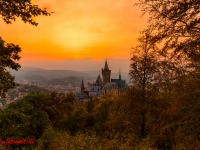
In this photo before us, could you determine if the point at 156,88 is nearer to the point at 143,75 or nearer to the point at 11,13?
the point at 143,75

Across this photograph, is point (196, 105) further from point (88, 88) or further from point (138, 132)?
point (88, 88)

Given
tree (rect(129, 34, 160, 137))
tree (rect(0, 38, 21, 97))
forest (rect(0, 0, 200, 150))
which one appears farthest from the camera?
tree (rect(129, 34, 160, 137))

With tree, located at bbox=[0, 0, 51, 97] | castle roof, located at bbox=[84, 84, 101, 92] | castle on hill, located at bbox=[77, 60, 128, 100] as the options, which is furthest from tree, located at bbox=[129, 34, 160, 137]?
castle roof, located at bbox=[84, 84, 101, 92]

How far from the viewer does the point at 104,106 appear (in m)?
26.5

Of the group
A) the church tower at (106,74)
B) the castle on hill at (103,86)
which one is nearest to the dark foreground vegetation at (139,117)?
the castle on hill at (103,86)

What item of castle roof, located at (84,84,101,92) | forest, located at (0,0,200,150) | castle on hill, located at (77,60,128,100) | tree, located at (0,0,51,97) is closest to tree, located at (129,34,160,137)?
forest, located at (0,0,200,150)

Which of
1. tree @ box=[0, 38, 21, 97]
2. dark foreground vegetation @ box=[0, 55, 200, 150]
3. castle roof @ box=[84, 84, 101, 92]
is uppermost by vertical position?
tree @ box=[0, 38, 21, 97]

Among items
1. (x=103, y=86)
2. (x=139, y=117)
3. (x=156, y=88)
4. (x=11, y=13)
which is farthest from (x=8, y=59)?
(x=103, y=86)

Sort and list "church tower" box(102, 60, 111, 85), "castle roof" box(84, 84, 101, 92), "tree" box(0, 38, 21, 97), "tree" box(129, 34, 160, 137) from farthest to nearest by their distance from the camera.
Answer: "church tower" box(102, 60, 111, 85)
"castle roof" box(84, 84, 101, 92)
"tree" box(129, 34, 160, 137)
"tree" box(0, 38, 21, 97)

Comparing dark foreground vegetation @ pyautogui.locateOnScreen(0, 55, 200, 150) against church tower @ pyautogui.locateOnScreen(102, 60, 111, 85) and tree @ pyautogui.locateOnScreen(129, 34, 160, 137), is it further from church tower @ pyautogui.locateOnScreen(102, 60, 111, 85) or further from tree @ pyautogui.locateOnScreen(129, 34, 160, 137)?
church tower @ pyautogui.locateOnScreen(102, 60, 111, 85)

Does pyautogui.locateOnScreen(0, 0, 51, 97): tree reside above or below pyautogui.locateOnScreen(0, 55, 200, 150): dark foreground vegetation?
above

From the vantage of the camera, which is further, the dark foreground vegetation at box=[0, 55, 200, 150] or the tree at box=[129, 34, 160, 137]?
the tree at box=[129, 34, 160, 137]

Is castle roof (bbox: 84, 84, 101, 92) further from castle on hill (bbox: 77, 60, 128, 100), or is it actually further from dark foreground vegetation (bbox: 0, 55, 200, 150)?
dark foreground vegetation (bbox: 0, 55, 200, 150)

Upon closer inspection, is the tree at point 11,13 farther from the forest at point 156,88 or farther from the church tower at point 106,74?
the church tower at point 106,74
